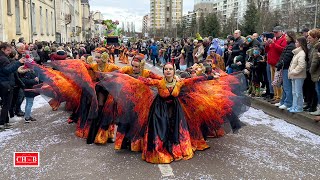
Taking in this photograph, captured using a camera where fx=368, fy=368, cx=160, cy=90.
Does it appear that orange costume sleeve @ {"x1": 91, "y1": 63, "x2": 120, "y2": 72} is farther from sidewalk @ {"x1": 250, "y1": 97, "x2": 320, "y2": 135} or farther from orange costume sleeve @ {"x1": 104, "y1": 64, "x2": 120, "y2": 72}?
sidewalk @ {"x1": 250, "y1": 97, "x2": 320, "y2": 135}

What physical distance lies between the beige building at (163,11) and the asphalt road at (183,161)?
15306 cm

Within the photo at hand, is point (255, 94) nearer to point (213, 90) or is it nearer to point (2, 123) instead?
point (213, 90)

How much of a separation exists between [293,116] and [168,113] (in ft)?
13.3

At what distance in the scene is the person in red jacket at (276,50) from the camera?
9.70 meters

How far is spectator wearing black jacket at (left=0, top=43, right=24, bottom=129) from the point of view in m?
7.92

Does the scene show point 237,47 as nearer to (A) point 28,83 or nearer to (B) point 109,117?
(B) point 109,117

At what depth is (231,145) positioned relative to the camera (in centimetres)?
677

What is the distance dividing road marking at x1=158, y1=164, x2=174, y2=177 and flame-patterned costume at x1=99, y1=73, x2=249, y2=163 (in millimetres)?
138

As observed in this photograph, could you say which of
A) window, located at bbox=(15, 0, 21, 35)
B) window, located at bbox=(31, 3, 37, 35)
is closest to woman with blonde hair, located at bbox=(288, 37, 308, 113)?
window, located at bbox=(15, 0, 21, 35)

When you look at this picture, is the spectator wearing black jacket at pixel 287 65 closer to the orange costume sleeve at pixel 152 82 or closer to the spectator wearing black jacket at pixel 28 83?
the orange costume sleeve at pixel 152 82

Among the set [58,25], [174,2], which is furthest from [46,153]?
[174,2]

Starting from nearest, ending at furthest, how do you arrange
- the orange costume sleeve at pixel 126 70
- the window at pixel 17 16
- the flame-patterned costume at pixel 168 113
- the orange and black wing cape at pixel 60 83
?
the flame-patterned costume at pixel 168 113
the orange costume sleeve at pixel 126 70
the orange and black wing cape at pixel 60 83
the window at pixel 17 16

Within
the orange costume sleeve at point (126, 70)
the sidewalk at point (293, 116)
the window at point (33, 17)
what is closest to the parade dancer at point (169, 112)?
the orange costume sleeve at point (126, 70)

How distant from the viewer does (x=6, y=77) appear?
8.14 meters
